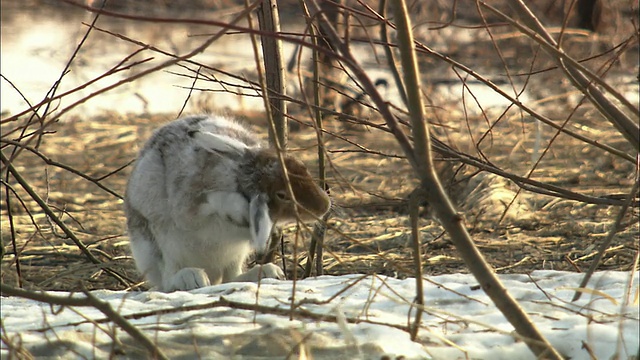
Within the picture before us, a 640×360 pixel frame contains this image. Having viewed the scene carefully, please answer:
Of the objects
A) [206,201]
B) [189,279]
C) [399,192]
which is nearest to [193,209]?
[206,201]

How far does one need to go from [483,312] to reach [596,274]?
76cm

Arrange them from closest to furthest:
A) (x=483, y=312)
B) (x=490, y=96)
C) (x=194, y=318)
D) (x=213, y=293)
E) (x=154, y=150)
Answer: (x=194, y=318) < (x=483, y=312) < (x=213, y=293) < (x=154, y=150) < (x=490, y=96)

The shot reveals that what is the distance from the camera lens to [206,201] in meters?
3.84

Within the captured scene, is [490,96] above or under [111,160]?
above

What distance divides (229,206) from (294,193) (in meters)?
0.26

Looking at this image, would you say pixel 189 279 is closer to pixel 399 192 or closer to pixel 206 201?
pixel 206 201

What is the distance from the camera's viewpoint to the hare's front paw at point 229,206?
12.2 ft

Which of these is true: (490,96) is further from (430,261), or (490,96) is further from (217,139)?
(217,139)

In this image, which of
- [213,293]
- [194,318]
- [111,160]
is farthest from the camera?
[111,160]

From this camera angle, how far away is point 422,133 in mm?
2615

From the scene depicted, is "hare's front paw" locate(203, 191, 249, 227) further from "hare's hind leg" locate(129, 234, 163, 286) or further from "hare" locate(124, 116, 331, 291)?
"hare's hind leg" locate(129, 234, 163, 286)

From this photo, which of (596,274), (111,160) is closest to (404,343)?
(596,274)

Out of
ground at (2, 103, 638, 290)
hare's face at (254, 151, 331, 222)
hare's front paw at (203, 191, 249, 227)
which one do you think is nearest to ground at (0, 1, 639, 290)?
ground at (2, 103, 638, 290)

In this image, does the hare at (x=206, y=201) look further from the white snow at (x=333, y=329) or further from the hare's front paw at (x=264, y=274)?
the white snow at (x=333, y=329)
